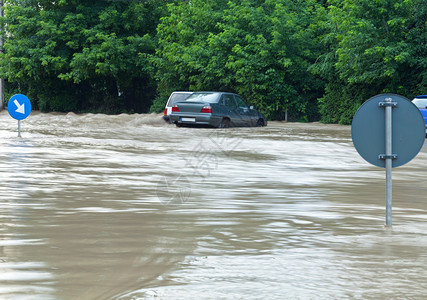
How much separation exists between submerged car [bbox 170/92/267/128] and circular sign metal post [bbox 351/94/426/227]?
2046 centimetres

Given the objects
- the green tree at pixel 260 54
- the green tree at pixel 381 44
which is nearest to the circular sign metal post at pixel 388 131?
the green tree at pixel 381 44

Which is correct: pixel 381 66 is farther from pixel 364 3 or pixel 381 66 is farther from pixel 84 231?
pixel 84 231

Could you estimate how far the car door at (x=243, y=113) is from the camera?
30.6 m

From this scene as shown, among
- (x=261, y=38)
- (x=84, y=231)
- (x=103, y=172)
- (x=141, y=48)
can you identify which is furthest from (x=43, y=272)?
(x=141, y=48)

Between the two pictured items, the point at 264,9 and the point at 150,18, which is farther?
the point at 150,18

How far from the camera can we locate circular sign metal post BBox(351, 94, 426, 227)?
26.2 feet

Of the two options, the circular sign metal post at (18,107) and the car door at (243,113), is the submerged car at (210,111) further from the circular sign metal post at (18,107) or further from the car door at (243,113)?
the circular sign metal post at (18,107)

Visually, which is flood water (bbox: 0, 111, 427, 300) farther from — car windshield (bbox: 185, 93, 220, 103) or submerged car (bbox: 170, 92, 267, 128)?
car windshield (bbox: 185, 93, 220, 103)

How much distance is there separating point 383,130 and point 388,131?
77 millimetres

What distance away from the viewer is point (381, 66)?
32.6 m

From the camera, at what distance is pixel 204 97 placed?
29703 millimetres

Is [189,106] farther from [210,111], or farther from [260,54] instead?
[260,54]

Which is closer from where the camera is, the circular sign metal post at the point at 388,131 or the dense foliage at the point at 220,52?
the circular sign metal post at the point at 388,131

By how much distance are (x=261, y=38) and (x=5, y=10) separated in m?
18.6
